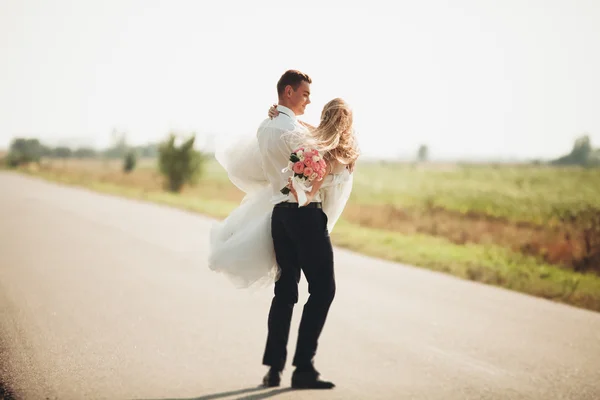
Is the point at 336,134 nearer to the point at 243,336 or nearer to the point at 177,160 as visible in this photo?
the point at 243,336

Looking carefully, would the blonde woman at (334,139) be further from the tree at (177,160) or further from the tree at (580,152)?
the tree at (580,152)

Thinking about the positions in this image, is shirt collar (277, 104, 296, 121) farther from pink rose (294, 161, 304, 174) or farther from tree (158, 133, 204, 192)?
tree (158, 133, 204, 192)

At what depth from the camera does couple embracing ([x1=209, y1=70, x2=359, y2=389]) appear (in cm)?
362

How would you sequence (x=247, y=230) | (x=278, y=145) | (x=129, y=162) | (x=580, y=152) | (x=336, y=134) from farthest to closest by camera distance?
(x=580, y=152) < (x=129, y=162) < (x=247, y=230) < (x=278, y=145) < (x=336, y=134)

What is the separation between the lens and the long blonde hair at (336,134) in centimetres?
358

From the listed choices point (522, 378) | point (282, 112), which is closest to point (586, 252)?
point (522, 378)

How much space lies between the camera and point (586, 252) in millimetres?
10500

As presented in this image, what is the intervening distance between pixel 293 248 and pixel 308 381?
0.92 m

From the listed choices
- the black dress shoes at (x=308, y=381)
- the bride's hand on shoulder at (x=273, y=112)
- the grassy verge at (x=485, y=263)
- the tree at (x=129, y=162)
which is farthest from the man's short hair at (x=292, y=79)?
the tree at (x=129, y=162)

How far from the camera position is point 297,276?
3.88m

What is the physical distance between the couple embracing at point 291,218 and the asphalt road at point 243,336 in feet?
1.05

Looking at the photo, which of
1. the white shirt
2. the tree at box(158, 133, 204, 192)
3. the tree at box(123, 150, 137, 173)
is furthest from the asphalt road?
the tree at box(123, 150, 137, 173)

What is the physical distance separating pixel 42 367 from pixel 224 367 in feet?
4.21

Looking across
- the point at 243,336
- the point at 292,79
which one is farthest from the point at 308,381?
the point at 292,79
